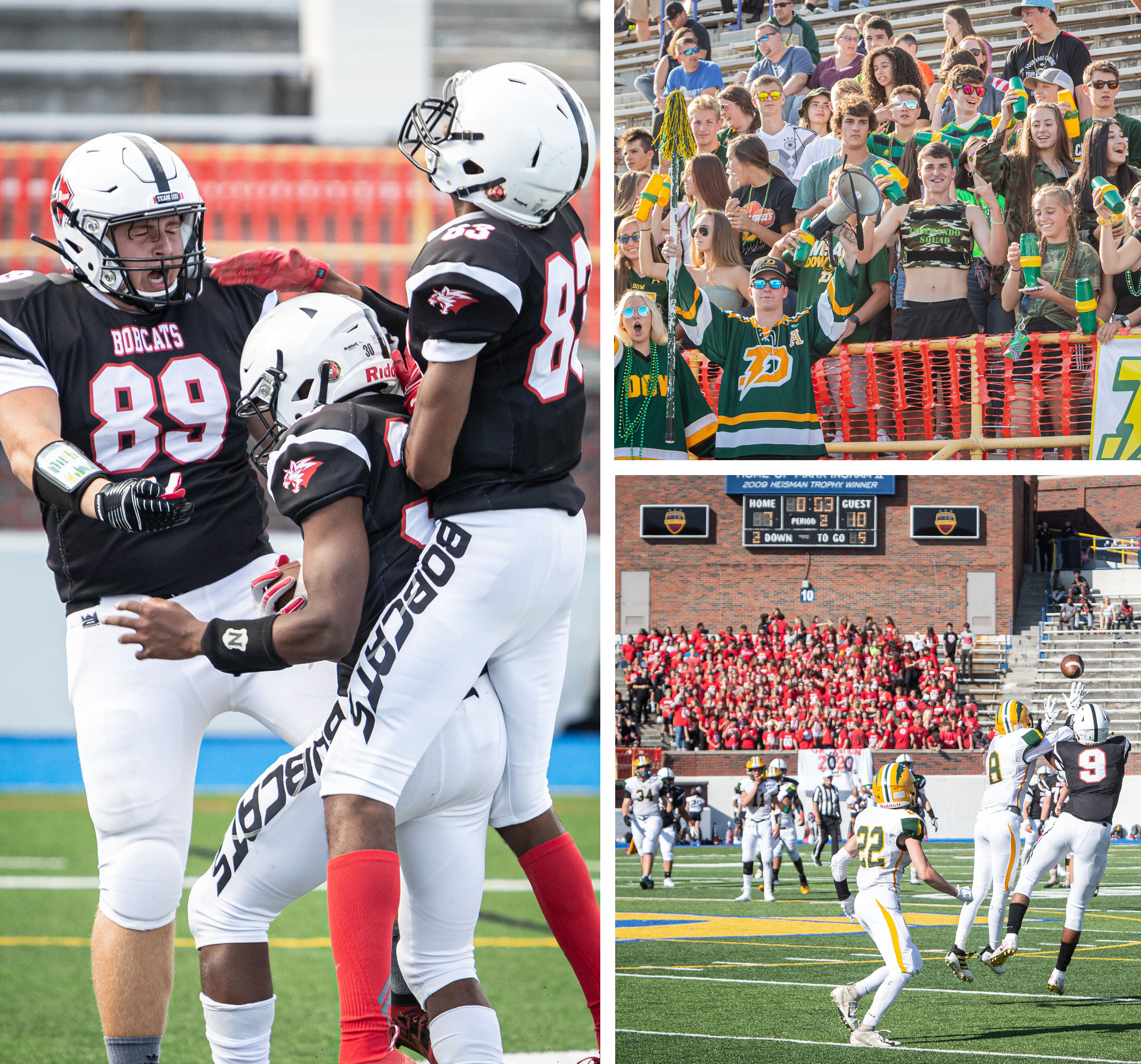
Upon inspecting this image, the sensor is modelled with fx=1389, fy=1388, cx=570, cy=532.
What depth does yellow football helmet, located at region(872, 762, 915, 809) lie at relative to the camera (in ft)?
9.48

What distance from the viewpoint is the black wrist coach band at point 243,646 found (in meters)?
2.35

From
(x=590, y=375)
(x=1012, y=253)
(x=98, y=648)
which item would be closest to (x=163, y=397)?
(x=98, y=648)

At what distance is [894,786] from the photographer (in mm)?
2914

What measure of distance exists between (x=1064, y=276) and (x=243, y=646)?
1.93 m

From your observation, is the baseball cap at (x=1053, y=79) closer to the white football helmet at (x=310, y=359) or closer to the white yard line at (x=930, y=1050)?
the white football helmet at (x=310, y=359)

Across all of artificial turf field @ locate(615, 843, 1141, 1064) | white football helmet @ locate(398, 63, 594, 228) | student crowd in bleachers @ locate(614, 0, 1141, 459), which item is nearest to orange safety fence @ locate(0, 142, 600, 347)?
student crowd in bleachers @ locate(614, 0, 1141, 459)

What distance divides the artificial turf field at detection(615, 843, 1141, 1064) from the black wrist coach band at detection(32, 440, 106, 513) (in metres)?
1.36

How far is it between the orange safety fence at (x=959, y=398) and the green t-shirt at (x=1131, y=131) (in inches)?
15.5

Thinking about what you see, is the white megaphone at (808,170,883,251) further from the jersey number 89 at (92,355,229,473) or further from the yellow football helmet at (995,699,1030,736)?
the jersey number 89 at (92,355,229,473)

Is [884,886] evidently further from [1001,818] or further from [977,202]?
[977,202]

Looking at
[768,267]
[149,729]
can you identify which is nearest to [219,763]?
[149,729]

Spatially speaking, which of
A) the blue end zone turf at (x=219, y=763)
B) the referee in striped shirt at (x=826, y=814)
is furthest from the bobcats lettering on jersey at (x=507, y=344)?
the blue end zone turf at (x=219, y=763)

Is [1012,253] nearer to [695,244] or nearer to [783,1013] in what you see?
[695,244]

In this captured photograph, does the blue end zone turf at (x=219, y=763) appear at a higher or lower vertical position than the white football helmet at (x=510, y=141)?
lower
